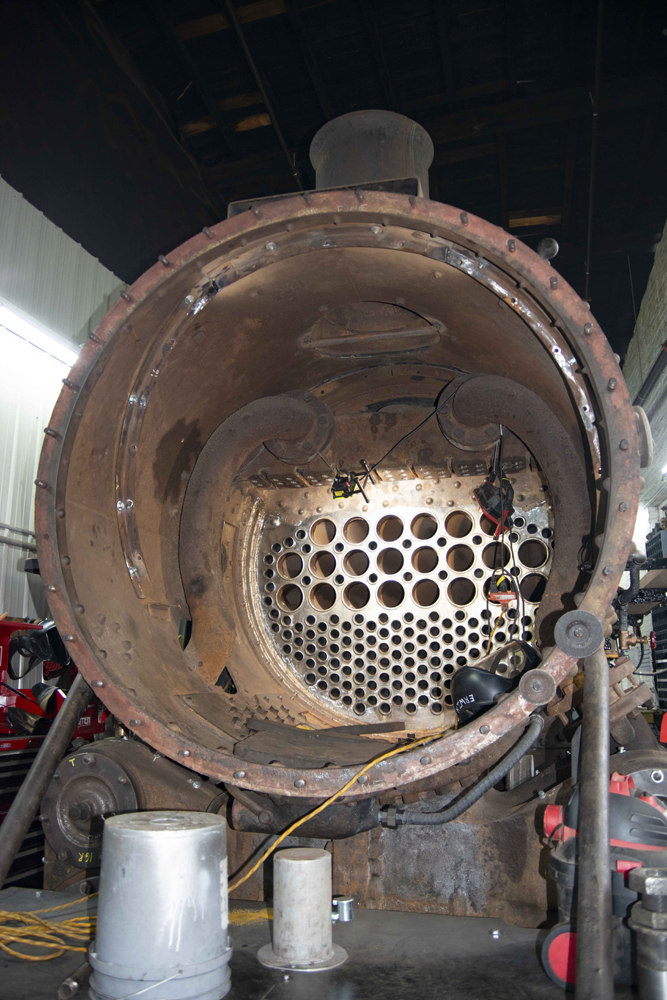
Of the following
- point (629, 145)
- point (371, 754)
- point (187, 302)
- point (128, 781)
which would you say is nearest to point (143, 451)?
point (187, 302)

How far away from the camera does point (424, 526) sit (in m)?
3.08

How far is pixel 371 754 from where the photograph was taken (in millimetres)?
2141

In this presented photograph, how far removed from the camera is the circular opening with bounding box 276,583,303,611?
10.2 ft

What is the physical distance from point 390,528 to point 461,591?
387mm

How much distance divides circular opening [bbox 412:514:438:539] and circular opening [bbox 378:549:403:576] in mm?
115

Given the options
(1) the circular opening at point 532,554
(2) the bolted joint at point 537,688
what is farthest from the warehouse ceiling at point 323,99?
(2) the bolted joint at point 537,688

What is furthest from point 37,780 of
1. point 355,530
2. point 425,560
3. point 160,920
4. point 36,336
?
point 36,336

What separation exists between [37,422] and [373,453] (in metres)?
5.03

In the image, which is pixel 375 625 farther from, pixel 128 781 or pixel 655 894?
pixel 655 894

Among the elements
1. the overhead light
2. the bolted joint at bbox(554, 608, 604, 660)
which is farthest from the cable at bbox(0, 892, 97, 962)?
the overhead light

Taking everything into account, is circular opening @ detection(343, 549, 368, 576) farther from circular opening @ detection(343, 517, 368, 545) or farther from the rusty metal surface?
the rusty metal surface

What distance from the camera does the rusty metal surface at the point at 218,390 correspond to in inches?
68.8

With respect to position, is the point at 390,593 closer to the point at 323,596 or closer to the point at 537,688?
the point at 323,596

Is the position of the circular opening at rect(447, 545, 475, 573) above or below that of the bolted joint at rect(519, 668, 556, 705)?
above
